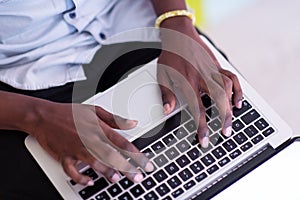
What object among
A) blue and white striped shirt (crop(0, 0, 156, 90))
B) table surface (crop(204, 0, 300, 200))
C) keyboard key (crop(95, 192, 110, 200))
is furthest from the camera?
table surface (crop(204, 0, 300, 200))

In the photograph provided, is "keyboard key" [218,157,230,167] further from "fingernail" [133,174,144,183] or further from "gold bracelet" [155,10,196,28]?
"gold bracelet" [155,10,196,28]

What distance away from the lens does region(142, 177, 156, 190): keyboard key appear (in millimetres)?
729

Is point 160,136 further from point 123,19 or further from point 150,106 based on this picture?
point 123,19

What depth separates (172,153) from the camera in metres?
0.75

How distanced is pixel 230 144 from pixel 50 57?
0.30 metres

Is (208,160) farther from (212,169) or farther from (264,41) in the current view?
(264,41)

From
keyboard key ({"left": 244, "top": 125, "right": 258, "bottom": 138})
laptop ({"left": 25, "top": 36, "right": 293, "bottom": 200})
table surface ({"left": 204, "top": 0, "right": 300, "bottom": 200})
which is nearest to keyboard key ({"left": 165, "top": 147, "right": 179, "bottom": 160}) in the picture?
laptop ({"left": 25, "top": 36, "right": 293, "bottom": 200})

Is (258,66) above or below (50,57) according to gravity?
below

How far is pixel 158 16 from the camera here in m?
0.91

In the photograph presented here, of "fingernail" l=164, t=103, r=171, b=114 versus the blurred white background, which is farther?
the blurred white background

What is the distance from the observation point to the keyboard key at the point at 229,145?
0.76 metres

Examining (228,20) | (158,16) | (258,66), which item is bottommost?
(258,66)

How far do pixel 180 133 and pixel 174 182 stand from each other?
0.07m

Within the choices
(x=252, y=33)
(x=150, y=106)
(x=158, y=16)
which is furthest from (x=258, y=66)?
(x=150, y=106)
